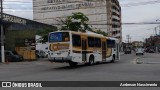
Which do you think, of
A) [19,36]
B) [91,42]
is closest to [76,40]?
[91,42]

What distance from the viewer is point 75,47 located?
95.1 feet

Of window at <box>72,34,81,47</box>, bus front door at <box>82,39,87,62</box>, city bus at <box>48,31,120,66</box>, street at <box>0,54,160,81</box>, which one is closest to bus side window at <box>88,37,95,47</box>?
city bus at <box>48,31,120,66</box>

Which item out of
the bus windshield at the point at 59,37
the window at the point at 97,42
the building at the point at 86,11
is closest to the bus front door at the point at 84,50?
the bus windshield at the point at 59,37

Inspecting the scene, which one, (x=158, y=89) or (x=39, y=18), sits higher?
(x=39, y=18)

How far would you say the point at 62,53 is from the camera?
28.1 metres

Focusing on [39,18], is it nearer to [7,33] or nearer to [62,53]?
[7,33]

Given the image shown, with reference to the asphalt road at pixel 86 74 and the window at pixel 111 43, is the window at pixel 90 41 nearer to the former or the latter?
the asphalt road at pixel 86 74

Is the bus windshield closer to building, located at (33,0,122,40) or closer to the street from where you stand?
the street

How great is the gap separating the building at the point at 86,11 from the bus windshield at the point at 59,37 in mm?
100202

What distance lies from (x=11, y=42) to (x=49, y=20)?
286ft

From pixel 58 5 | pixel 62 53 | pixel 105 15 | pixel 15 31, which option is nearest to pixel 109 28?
pixel 105 15

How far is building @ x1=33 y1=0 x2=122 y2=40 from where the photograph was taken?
13488cm

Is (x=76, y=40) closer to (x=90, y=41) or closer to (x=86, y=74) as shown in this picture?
(x=90, y=41)

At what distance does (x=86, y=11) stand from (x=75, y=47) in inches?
4348
